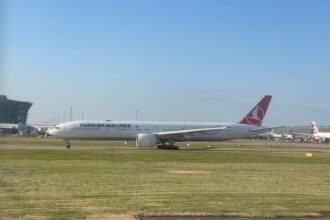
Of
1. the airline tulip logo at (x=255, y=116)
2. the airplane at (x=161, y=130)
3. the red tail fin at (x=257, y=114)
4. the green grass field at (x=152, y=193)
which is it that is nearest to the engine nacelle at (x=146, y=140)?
the airplane at (x=161, y=130)

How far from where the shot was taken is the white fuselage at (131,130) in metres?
50.7

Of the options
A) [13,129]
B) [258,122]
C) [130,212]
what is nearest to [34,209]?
[130,212]

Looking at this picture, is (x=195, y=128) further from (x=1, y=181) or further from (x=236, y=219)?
(x=236, y=219)

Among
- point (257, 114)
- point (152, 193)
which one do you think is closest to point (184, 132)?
point (257, 114)

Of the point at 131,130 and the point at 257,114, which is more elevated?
the point at 257,114

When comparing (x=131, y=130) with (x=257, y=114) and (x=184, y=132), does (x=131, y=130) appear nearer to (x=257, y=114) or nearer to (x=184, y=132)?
(x=184, y=132)

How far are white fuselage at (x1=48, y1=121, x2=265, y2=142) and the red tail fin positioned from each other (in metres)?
0.90

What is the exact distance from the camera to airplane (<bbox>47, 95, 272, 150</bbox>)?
5059 centimetres

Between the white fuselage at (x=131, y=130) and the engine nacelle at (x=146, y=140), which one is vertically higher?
the white fuselage at (x=131, y=130)

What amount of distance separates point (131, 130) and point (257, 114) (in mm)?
16258

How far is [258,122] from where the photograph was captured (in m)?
59.2

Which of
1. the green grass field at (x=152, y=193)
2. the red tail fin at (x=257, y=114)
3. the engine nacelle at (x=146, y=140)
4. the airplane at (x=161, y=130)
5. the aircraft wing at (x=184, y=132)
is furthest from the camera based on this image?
the red tail fin at (x=257, y=114)

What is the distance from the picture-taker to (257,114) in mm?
59188

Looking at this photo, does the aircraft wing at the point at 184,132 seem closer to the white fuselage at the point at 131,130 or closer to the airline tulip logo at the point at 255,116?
the white fuselage at the point at 131,130
